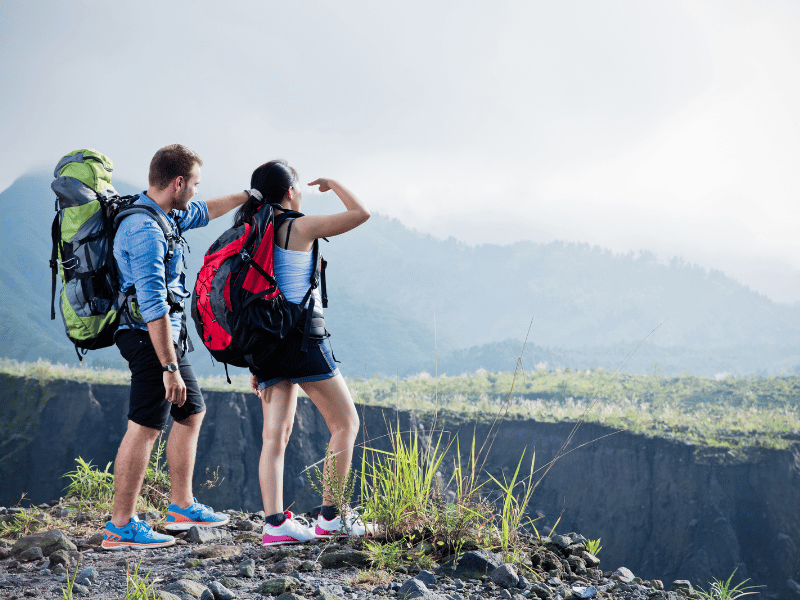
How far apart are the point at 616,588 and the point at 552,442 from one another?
12039 mm

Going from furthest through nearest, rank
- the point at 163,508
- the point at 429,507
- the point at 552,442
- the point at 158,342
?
the point at 552,442
the point at 163,508
the point at 429,507
the point at 158,342

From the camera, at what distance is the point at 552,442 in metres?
14.4

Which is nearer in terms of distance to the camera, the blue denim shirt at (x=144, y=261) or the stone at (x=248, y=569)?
the stone at (x=248, y=569)

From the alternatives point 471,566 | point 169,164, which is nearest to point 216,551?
point 471,566

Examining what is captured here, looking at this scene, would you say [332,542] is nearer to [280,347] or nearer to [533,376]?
[280,347]

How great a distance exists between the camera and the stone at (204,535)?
11.0 feet

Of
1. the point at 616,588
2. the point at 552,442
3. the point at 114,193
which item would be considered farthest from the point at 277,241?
the point at 552,442

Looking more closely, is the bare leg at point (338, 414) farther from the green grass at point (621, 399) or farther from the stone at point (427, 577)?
the green grass at point (621, 399)

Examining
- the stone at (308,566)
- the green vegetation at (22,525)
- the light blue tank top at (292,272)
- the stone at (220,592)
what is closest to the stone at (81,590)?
the stone at (220,592)

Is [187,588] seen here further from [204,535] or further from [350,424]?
Answer: [204,535]

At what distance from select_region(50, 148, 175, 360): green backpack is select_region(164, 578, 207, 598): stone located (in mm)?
1289

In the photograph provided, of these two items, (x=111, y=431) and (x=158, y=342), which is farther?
(x=111, y=431)

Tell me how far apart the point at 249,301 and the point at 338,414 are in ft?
2.35

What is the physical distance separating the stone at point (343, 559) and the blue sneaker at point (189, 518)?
113 cm
